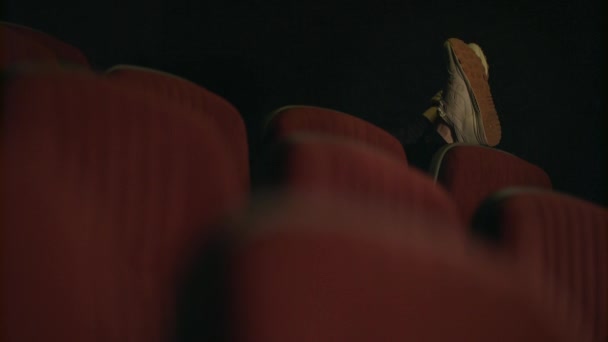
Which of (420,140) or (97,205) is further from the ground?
(97,205)

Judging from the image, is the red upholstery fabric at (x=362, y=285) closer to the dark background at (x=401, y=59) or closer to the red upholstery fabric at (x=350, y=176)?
the red upholstery fabric at (x=350, y=176)

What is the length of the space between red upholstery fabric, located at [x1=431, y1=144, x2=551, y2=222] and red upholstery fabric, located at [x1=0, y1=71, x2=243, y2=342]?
10.7 inches

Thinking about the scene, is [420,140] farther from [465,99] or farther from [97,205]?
[97,205]

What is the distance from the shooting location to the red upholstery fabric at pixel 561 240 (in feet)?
0.55

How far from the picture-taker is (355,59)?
3.33 ft

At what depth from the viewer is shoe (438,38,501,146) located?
0.80 meters

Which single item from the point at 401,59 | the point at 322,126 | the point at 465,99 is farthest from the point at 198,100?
the point at 401,59

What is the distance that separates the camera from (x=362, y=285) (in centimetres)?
9

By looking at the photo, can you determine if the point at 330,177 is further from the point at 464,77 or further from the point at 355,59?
the point at 355,59

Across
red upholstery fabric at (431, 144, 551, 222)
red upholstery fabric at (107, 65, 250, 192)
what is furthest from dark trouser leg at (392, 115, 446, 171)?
red upholstery fabric at (107, 65, 250, 192)

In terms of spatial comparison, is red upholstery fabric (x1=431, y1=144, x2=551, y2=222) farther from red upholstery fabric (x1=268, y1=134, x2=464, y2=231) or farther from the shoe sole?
the shoe sole

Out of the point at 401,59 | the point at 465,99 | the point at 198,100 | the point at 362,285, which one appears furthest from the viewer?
the point at 401,59

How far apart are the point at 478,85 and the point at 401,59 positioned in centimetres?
22

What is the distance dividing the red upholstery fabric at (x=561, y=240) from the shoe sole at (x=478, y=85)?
0.64m
